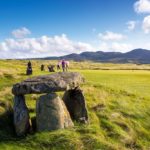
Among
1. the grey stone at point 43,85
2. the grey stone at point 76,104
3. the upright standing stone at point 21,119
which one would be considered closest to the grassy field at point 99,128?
the upright standing stone at point 21,119

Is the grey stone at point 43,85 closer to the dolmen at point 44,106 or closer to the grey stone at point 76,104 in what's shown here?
the dolmen at point 44,106

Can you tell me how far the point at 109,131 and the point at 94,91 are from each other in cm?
782

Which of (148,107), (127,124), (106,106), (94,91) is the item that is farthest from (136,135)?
(94,91)

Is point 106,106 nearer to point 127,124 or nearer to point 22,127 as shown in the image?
point 127,124

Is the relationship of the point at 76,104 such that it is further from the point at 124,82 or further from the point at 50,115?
the point at 124,82

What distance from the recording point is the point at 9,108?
22.9 metres

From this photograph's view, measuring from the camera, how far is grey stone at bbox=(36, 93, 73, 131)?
20031mm

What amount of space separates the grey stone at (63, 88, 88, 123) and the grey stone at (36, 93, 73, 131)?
6.09 feet

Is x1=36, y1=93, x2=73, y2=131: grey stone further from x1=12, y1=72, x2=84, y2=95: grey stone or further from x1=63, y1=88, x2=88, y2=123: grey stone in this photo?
x1=63, y1=88, x2=88, y2=123: grey stone

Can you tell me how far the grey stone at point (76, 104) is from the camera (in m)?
22.3

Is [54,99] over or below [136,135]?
over

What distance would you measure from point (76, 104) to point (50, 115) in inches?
123

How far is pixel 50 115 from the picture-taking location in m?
20.2

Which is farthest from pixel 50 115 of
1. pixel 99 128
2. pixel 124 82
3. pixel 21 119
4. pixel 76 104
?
pixel 124 82
